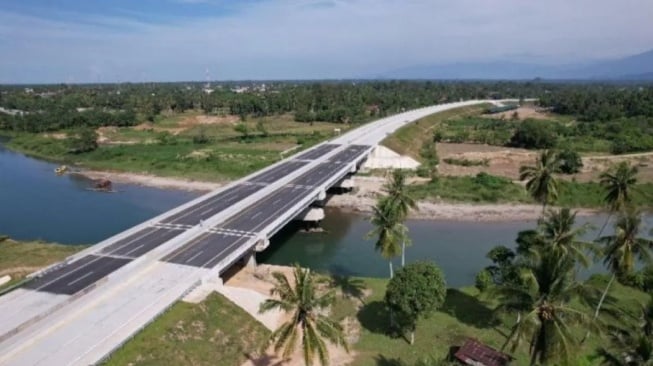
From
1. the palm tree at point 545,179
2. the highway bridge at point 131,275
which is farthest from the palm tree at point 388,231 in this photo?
the highway bridge at point 131,275

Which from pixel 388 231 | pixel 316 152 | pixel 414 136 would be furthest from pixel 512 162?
pixel 388 231

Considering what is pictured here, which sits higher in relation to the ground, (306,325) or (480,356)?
(306,325)

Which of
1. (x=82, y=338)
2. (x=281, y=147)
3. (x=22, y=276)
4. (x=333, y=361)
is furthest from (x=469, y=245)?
(x=281, y=147)

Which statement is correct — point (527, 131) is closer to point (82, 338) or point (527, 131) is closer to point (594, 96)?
point (594, 96)

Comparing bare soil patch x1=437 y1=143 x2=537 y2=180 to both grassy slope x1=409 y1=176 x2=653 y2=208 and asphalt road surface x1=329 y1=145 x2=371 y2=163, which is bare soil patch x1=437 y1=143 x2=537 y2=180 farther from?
asphalt road surface x1=329 y1=145 x2=371 y2=163

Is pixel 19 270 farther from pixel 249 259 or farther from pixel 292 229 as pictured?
pixel 292 229

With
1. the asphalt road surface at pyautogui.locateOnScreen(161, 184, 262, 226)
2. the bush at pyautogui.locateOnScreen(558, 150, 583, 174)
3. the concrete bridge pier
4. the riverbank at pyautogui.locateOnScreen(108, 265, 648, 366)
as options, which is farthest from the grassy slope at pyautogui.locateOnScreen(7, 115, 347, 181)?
the riverbank at pyautogui.locateOnScreen(108, 265, 648, 366)
